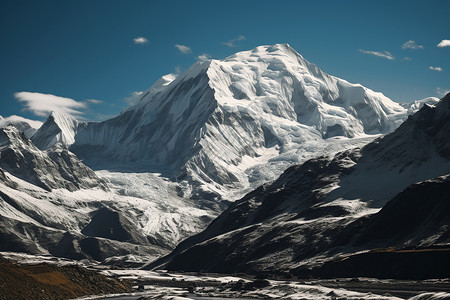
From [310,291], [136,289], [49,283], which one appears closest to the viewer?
[49,283]

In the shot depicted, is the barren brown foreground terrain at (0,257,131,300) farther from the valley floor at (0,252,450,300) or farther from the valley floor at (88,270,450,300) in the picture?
the valley floor at (88,270,450,300)

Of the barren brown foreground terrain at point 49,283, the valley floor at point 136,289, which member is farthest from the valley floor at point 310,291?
the barren brown foreground terrain at point 49,283

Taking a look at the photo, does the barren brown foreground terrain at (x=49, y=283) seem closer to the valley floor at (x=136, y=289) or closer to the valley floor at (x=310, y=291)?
the valley floor at (x=136, y=289)

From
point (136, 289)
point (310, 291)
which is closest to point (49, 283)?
point (136, 289)

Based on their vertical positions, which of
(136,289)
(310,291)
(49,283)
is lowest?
(310,291)

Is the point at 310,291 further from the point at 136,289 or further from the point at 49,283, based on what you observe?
the point at 49,283

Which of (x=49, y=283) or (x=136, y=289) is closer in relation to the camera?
(x=49, y=283)

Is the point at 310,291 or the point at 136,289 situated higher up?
the point at 136,289

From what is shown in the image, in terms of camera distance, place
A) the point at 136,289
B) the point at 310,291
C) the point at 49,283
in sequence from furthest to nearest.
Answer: the point at 136,289 → the point at 310,291 → the point at 49,283

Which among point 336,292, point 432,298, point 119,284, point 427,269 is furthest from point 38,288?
point 427,269

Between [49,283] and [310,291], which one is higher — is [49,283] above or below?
above

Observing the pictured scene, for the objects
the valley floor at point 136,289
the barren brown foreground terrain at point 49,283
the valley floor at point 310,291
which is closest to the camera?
the barren brown foreground terrain at point 49,283

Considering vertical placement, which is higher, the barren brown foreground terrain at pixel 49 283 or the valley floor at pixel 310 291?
the barren brown foreground terrain at pixel 49 283

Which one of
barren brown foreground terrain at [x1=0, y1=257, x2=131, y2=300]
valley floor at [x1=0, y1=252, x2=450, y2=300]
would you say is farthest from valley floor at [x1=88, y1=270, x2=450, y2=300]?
barren brown foreground terrain at [x1=0, y1=257, x2=131, y2=300]
